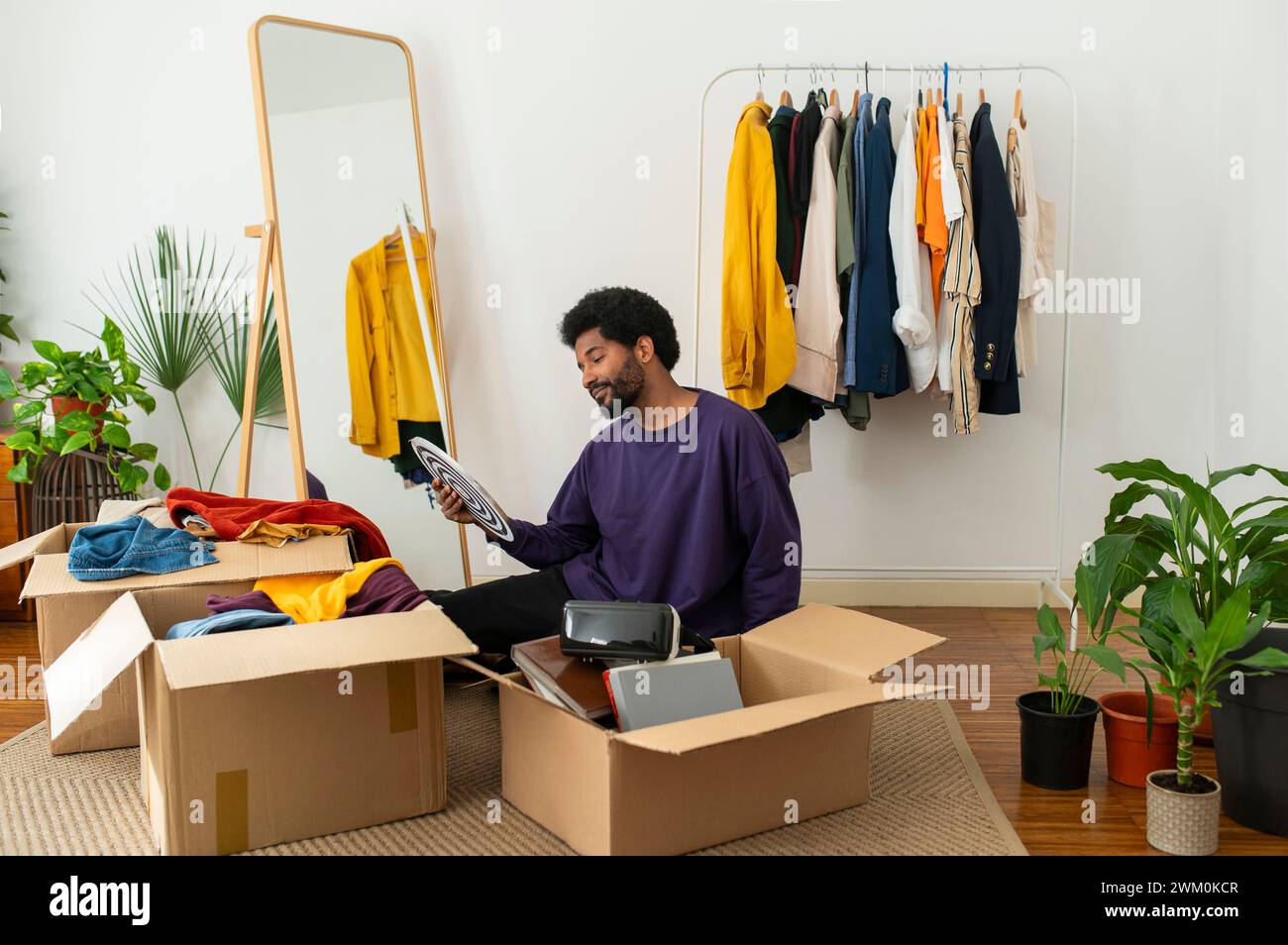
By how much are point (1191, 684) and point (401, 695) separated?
4.45 ft

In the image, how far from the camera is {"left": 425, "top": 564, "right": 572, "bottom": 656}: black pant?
260 centimetres

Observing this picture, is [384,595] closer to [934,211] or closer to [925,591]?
[934,211]

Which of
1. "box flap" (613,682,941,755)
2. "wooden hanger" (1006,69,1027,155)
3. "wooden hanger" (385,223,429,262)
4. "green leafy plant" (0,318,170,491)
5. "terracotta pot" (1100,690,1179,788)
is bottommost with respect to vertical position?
"terracotta pot" (1100,690,1179,788)

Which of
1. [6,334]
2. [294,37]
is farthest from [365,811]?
[6,334]

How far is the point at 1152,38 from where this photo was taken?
3420 millimetres

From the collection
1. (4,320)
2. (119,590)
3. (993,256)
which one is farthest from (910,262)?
(4,320)

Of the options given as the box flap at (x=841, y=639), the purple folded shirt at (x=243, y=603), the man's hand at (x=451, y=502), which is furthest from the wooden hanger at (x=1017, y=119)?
the purple folded shirt at (x=243, y=603)

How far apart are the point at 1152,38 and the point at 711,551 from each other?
2.33 metres

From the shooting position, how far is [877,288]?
124 inches

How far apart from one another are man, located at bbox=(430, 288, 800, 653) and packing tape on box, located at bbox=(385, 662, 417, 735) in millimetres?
493

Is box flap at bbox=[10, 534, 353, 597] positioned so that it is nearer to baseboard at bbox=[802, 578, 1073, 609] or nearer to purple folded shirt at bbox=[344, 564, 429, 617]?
purple folded shirt at bbox=[344, 564, 429, 617]

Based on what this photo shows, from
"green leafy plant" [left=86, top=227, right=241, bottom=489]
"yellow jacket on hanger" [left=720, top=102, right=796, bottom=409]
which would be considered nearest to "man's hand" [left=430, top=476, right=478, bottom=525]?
"yellow jacket on hanger" [left=720, top=102, right=796, bottom=409]

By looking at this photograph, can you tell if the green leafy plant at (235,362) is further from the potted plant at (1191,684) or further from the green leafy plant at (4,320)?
the potted plant at (1191,684)

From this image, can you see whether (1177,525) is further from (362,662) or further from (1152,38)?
(1152,38)
